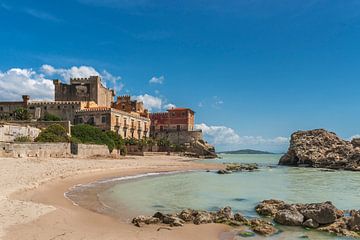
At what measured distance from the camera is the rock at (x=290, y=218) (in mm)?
12391

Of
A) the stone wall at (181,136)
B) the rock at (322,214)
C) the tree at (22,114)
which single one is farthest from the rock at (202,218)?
the stone wall at (181,136)

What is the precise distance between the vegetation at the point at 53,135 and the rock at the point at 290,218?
33.1m

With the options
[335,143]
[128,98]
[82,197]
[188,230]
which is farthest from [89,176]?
[128,98]

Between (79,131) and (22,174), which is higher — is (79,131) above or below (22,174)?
above

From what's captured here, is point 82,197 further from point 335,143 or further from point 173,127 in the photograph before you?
point 173,127

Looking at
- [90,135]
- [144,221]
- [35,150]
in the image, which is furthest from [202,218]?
[90,135]

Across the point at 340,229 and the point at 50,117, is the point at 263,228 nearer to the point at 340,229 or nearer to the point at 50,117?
the point at 340,229

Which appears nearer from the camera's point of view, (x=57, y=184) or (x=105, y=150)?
(x=57, y=184)

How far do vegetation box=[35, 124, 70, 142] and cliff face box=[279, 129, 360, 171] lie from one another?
40.4m

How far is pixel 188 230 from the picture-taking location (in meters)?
10.8

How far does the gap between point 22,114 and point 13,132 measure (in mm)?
24485

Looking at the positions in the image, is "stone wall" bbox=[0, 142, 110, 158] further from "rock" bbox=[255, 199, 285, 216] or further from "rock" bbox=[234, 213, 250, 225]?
"rock" bbox=[234, 213, 250, 225]

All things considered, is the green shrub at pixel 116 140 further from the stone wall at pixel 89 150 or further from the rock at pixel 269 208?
the rock at pixel 269 208

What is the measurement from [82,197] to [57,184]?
394 cm
